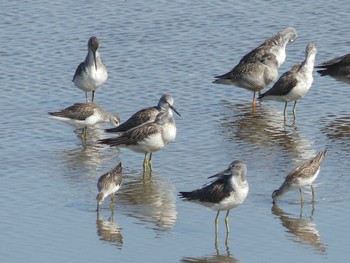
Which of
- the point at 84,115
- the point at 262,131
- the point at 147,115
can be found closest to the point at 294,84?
the point at 262,131

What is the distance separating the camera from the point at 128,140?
2142cm

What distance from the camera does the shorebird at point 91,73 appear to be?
85.0ft

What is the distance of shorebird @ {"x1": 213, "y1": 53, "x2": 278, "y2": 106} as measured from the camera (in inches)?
1032

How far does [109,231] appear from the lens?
18406 mm

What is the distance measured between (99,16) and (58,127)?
29.3 feet

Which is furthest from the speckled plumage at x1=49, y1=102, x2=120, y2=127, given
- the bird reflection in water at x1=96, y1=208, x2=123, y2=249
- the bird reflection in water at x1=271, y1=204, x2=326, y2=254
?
the bird reflection in water at x1=271, y1=204, x2=326, y2=254

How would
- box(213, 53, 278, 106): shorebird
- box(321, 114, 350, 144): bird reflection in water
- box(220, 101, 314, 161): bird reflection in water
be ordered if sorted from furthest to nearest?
box(213, 53, 278, 106): shorebird, box(321, 114, 350, 144): bird reflection in water, box(220, 101, 314, 161): bird reflection in water

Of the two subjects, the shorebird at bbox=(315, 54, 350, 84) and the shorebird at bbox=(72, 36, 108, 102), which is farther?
the shorebird at bbox=(315, 54, 350, 84)

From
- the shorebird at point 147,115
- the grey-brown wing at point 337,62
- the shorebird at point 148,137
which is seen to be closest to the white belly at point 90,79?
the shorebird at point 147,115

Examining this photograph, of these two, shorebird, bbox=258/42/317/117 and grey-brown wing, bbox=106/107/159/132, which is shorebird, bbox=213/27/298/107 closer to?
shorebird, bbox=258/42/317/117

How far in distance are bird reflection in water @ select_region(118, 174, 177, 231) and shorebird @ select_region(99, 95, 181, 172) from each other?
525 millimetres

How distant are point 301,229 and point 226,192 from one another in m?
1.39

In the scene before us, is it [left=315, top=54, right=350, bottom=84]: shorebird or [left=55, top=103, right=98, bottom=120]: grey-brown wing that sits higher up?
[left=315, top=54, right=350, bottom=84]: shorebird

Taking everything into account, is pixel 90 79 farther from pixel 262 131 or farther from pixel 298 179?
pixel 298 179
